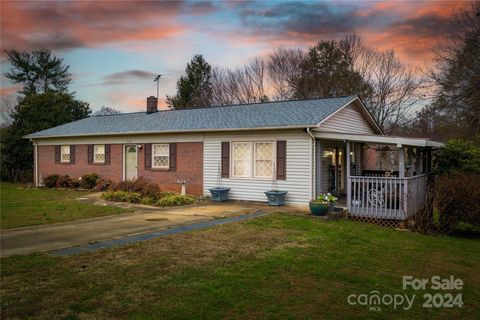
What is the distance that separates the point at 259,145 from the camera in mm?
14914

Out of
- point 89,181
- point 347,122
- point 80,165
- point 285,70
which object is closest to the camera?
point 347,122

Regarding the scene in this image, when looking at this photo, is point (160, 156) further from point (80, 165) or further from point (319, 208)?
point (319, 208)

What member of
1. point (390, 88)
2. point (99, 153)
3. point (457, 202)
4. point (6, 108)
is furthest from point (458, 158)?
point (6, 108)

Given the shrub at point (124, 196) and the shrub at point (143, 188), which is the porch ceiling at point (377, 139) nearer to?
the shrub at point (143, 188)

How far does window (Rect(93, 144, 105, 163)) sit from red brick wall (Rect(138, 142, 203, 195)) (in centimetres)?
432

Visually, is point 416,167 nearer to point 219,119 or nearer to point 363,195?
point 363,195

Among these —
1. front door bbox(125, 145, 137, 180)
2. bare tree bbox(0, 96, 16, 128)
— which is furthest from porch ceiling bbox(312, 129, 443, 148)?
bare tree bbox(0, 96, 16, 128)

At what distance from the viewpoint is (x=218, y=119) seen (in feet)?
57.4

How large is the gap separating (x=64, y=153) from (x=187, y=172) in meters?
9.72

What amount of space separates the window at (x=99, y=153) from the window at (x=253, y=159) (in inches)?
342

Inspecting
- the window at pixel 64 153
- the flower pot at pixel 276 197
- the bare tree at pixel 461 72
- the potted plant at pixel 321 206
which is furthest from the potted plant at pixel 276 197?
the window at pixel 64 153

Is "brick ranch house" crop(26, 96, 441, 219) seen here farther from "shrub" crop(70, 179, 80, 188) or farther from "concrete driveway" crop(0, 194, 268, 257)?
"concrete driveway" crop(0, 194, 268, 257)

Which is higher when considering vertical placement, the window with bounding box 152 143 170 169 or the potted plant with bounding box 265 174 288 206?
the window with bounding box 152 143 170 169

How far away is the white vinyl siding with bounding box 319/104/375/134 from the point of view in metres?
14.7
